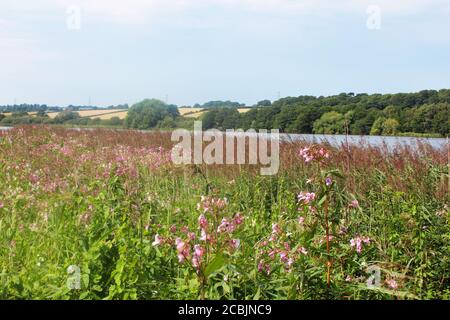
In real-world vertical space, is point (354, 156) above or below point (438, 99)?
below

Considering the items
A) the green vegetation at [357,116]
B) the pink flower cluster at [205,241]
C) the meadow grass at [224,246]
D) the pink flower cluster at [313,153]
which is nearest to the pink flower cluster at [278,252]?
the meadow grass at [224,246]

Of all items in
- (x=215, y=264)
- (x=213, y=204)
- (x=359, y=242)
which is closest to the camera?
(x=215, y=264)

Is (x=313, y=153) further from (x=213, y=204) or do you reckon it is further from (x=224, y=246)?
(x=224, y=246)

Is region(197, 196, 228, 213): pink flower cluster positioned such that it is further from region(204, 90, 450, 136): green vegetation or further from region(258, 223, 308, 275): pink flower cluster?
region(204, 90, 450, 136): green vegetation

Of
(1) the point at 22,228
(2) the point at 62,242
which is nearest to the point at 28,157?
(1) the point at 22,228

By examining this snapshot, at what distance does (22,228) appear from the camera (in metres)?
4.89

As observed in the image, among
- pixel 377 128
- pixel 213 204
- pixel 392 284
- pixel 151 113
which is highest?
pixel 151 113

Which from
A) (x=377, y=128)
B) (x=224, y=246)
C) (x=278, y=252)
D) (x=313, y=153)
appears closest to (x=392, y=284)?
(x=278, y=252)

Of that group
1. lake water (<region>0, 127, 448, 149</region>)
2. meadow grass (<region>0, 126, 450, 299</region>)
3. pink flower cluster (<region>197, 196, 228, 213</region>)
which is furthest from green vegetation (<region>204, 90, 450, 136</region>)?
pink flower cluster (<region>197, 196, 228, 213</region>)

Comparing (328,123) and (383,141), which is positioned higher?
(328,123)

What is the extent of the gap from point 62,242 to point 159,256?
1.28 metres

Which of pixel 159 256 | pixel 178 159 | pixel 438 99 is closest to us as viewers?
pixel 159 256
